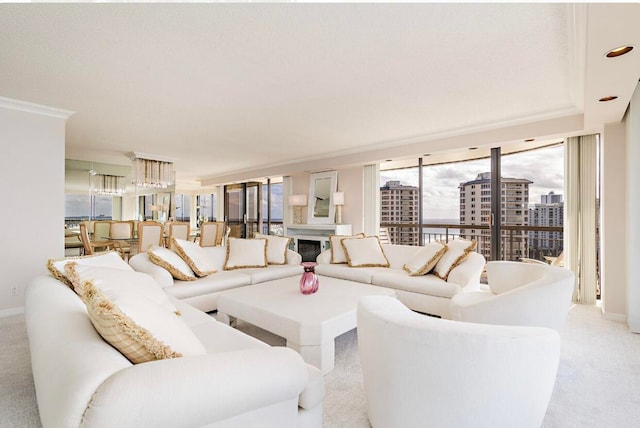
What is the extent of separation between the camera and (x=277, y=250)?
451 cm

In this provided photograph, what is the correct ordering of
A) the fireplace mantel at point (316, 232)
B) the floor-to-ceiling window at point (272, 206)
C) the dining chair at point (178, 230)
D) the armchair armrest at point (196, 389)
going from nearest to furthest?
the armchair armrest at point (196, 389)
the dining chair at point (178, 230)
the fireplace mantel at point (316, 232)
the floor-to-ceiling window at point (272, 206)

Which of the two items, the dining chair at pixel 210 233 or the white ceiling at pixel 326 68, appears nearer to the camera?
the white ceiling at pixel 326 68

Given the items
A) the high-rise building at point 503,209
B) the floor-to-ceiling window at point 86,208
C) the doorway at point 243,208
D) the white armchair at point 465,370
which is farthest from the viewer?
the doorway at point 243,208

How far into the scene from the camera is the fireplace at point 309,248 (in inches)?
267

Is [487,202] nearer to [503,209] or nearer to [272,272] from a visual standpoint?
[503,209]

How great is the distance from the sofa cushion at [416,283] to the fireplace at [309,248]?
2.97 m

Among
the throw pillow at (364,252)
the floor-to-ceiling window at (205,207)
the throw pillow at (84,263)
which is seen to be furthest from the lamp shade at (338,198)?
the floor-to-ceiling window at (205,207)

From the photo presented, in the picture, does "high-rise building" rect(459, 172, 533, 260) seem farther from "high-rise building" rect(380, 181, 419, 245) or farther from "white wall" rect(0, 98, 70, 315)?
"white wall" rect(0, 98, 70, 315)

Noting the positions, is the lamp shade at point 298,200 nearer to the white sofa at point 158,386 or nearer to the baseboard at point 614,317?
the baseboard at point 614,317

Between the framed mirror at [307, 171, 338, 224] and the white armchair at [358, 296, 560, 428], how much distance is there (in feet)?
17.6

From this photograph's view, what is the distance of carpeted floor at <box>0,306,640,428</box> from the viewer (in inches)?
67.5

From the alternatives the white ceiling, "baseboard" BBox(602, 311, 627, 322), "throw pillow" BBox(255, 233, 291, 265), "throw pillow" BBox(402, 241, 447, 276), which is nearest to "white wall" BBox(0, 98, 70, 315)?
the white ceiling

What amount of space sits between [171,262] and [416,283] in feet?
8.80

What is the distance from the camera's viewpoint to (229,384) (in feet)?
3.05
